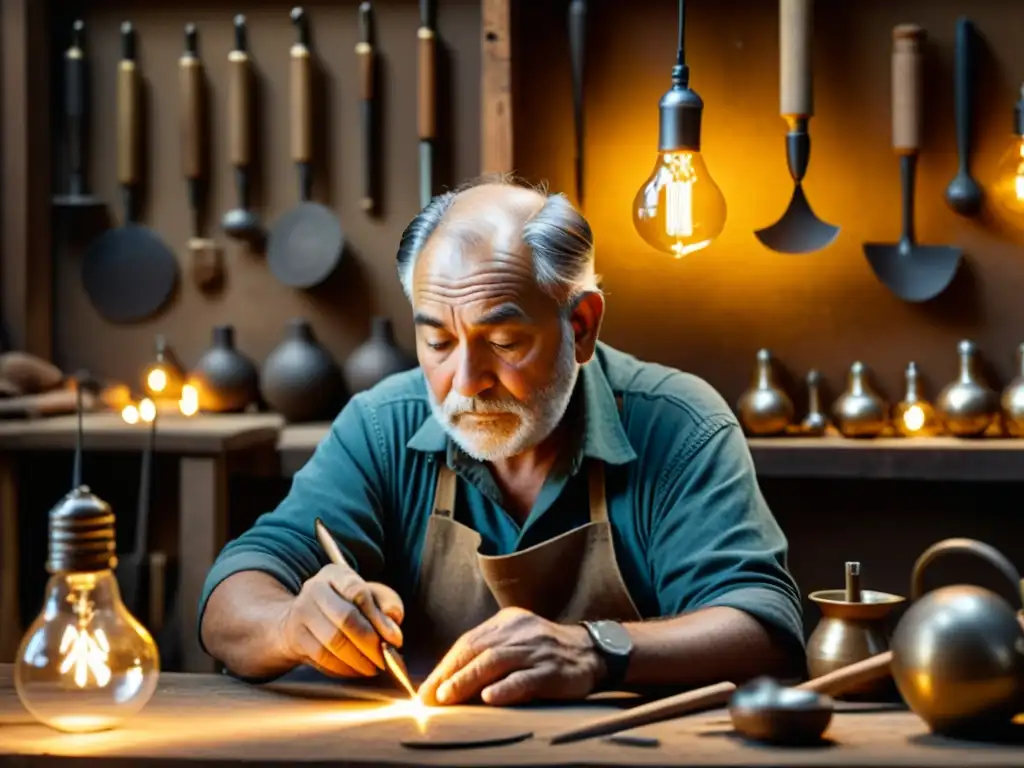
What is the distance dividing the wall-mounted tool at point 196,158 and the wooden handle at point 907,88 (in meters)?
2.45

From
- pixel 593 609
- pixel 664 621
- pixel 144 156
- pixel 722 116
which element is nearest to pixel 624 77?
pixel 722 116

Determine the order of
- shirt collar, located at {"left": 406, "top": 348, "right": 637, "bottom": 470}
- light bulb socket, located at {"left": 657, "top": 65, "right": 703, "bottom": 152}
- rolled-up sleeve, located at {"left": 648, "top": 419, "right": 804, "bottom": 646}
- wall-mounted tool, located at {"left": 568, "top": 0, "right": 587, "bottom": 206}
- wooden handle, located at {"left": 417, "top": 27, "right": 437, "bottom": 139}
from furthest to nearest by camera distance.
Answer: wooden handle, located at {"left": 417, "top": 27, "right": 437, "bottom": 139}
wall-mounted tool, located at {"left": 568, "top": 0, "right": 587, "bottom": 206}
light bulb socket, located at {"left": 657, "top": 65, "right": 703, "bottom": 152}
shirt collar, located at {"left": 406, "top": 348, "right": 637, "bottom": 470}
rolled-up sleeve, located at {"left": 648, "top": 419, "right": 804, "bottom": 646}

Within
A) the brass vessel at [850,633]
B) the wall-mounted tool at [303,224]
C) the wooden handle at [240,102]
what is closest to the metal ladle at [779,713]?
the brass vessel at [850,633]

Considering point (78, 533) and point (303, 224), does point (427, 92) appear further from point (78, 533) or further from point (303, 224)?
point (78, 533)

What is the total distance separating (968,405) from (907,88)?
3.43 ft

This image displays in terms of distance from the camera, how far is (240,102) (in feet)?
17.1

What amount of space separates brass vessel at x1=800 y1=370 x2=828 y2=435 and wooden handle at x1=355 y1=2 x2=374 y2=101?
1.83 metres

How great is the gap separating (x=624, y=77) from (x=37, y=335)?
234 centimetres

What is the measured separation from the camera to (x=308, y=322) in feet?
17.2

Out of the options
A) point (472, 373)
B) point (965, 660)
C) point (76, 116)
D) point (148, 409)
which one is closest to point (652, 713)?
point (965, 660)

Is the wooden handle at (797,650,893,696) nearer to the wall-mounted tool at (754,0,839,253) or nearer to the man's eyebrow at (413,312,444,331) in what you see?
the man's eyebrow at (413,312,444,331)

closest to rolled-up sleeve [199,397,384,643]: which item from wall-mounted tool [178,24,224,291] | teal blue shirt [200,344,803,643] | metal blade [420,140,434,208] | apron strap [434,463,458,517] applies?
teal blue shirt [200,344,803,643]

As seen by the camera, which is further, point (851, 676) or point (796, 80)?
point (796, 80)

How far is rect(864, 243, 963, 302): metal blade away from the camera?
189 inches
